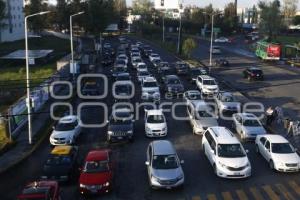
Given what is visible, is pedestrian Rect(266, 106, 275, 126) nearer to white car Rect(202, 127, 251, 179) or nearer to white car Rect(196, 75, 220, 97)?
white car Rect(202, 127, 251, 179)

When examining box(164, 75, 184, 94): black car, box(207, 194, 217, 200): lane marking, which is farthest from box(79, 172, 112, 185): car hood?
box(164, 75, 184, 94): black car

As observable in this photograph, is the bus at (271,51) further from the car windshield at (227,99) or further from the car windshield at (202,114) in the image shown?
the car windshield at (202,114)

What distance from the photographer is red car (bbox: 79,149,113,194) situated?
19500 mm

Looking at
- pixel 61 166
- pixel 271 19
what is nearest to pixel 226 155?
pixel 61 166

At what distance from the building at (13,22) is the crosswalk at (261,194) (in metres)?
89.8

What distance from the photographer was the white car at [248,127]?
88.4 feet

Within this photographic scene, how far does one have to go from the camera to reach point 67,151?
74.4 ft

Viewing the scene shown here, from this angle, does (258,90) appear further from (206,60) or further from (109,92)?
(206,60)

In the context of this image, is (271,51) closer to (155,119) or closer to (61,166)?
(155,119)

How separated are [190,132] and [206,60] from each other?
4068 centimetres

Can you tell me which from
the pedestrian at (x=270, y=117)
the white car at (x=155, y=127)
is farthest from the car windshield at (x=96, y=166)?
the pedestrian at (x=270, y=117)

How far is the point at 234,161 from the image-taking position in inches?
837

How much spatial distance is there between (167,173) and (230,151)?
4.03m

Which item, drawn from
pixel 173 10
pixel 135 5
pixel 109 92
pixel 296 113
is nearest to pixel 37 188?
pixel 296 113
